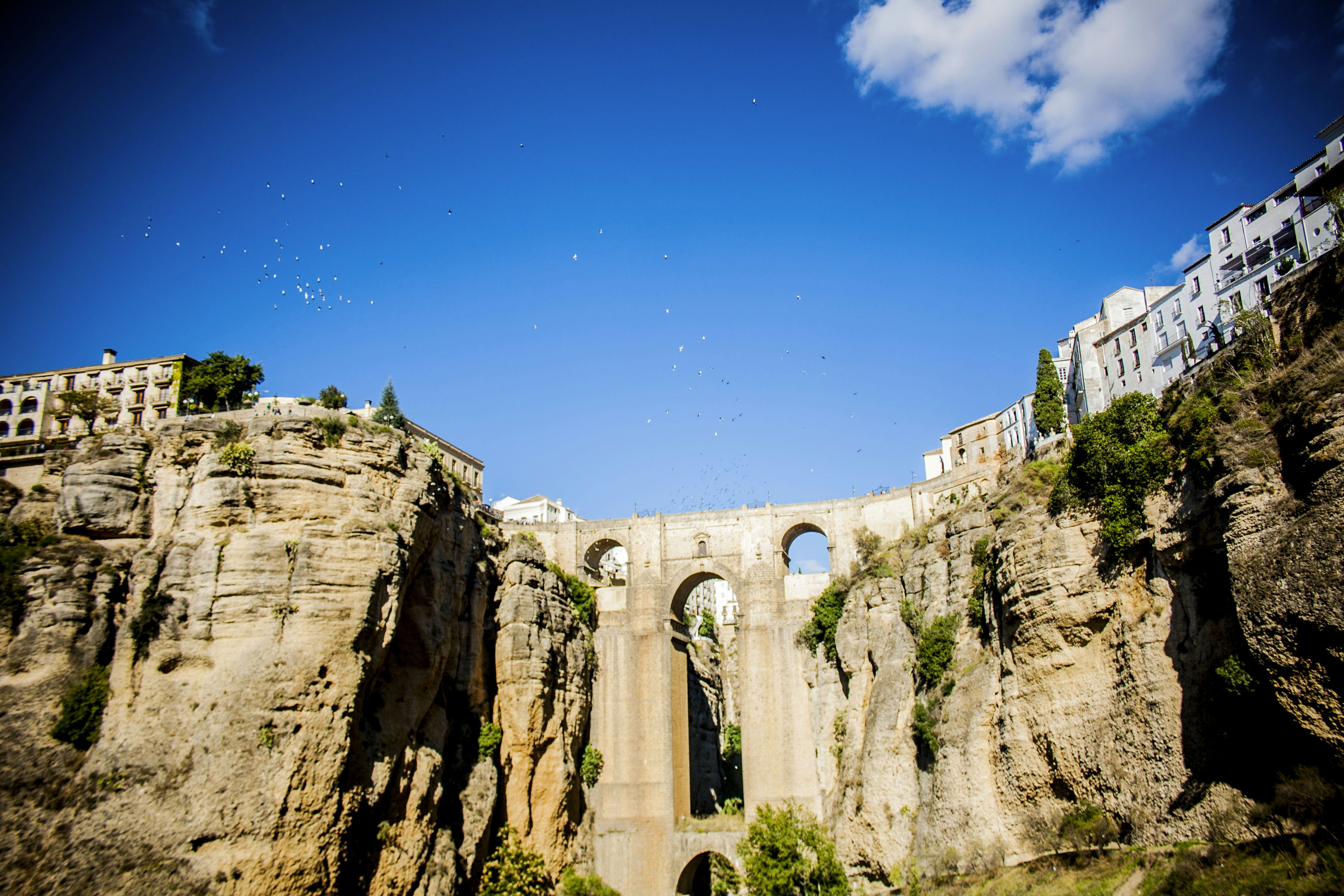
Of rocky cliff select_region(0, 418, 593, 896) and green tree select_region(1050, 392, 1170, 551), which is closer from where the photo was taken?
rocky cliff select_region(0, 418, 593, 896)

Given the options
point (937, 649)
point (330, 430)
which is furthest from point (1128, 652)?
point (330, 430)

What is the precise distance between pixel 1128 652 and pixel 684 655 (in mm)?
27933

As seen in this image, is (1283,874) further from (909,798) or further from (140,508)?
(140,508)

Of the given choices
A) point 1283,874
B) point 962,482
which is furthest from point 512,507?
point 1283,874

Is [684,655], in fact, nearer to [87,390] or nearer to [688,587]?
[688,587]

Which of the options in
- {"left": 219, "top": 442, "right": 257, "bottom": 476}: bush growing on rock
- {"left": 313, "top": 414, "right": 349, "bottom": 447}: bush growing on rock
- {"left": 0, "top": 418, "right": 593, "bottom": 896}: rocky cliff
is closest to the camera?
{"left": 0, "top": 418, "right": 593, "bottom": 896}: rocky cliff

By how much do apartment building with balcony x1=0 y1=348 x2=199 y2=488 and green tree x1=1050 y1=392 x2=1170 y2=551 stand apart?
39.3 meters

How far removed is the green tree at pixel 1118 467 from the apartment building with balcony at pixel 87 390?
3930 cm

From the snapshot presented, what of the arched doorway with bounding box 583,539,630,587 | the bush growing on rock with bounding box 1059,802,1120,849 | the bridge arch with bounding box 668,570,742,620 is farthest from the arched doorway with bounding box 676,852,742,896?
the bush growing on rock with bounding box 1059,802,1120,849

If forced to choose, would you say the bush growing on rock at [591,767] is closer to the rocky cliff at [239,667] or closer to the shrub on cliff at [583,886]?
the shrub on cliff at [583,886]

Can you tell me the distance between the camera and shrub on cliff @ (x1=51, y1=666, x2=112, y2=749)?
28.1 meters

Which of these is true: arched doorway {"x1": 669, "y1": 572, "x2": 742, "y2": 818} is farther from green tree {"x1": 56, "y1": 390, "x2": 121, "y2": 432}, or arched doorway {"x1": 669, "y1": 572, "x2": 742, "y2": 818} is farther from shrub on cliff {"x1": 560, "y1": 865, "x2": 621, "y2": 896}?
green tree {"x1": 56, "y1": 390, "x2": 121, "y2": 432}

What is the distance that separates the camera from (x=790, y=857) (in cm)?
4128

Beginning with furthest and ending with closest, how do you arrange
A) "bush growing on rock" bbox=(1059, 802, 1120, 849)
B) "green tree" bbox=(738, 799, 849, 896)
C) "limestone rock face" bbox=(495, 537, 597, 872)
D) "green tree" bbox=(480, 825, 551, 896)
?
1. "limestone rock face" bbox=(495, 537, 597, 872)
2. "green tree" bbox=(738, 799, 849, 896)
3. "green tree" bbox=(480, 825, 551, 896)
4. "bush growing on rock" bbox=(1059, 802, 1120, 849)
